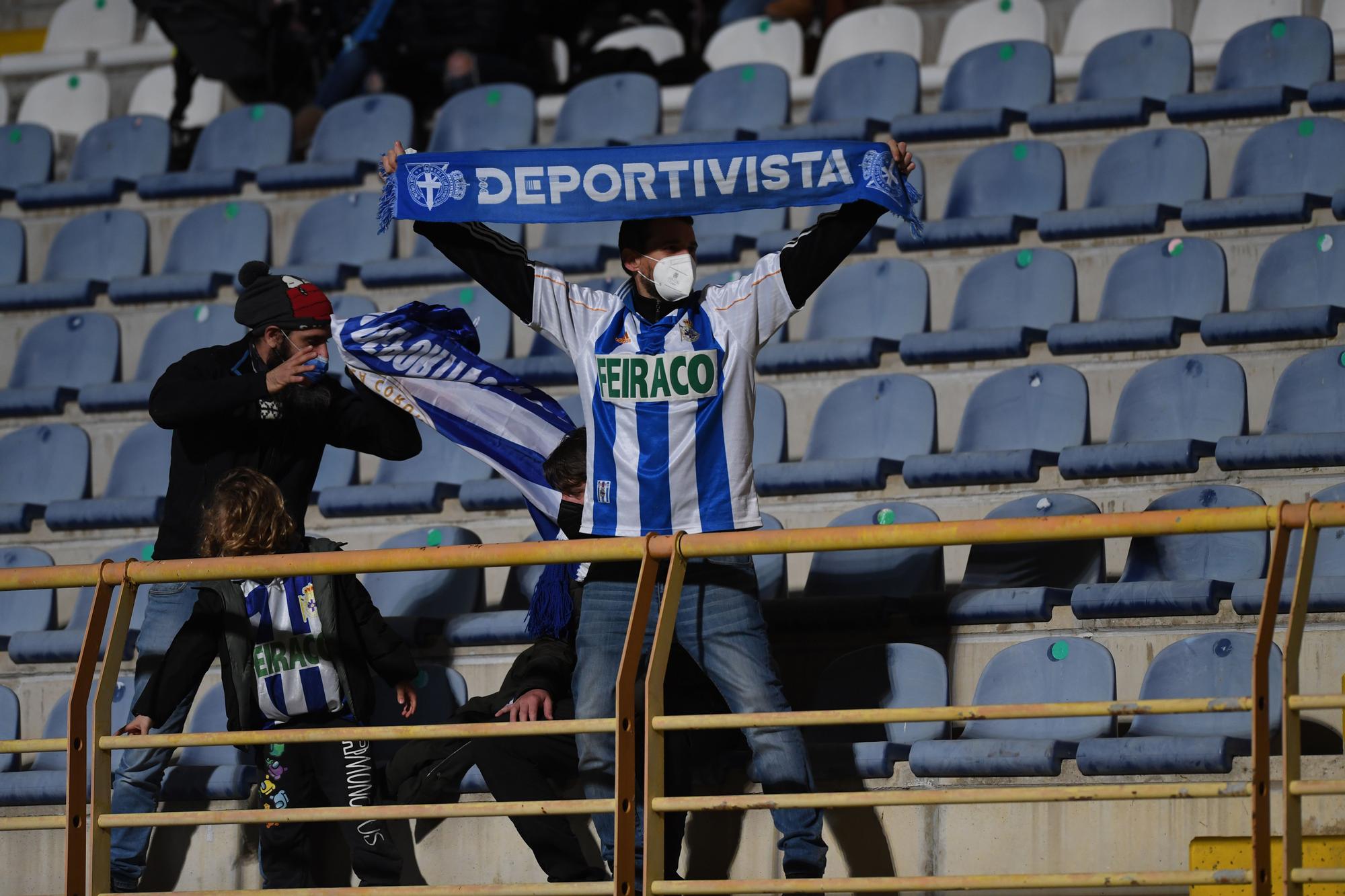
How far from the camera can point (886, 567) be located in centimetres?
470

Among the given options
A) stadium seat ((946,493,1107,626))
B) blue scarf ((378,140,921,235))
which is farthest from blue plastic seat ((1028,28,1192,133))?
blue scarf ((378,140,921,235))

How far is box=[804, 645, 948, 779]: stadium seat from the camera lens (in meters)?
4.14

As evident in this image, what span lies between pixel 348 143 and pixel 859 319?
2885mm

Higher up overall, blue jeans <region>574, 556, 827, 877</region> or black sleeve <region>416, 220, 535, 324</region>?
black sleeve <region>416, 220, 535, 324</region>

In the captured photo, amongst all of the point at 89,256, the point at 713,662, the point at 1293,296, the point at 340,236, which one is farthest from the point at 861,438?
the point at 89,256

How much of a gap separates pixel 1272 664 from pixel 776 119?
12.7 feet

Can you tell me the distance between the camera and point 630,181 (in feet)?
13.7

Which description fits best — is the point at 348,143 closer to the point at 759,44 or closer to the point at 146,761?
the point at 759,44

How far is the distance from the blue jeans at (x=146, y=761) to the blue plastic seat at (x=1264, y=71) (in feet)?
13.7

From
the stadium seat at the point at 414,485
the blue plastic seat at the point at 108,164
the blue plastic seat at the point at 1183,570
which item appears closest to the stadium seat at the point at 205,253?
the blue plastic seat at the point at 108,164

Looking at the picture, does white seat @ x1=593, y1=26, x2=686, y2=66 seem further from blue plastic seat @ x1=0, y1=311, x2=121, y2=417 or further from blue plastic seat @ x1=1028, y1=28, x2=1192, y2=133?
blue plastic seat @ x1=0, y1=311, x2=121, y2=417

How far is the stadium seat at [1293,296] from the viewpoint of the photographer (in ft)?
17.6

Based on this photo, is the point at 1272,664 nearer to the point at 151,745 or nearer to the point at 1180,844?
the point at 1180,844

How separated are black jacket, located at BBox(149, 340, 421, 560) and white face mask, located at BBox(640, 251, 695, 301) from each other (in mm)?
995
